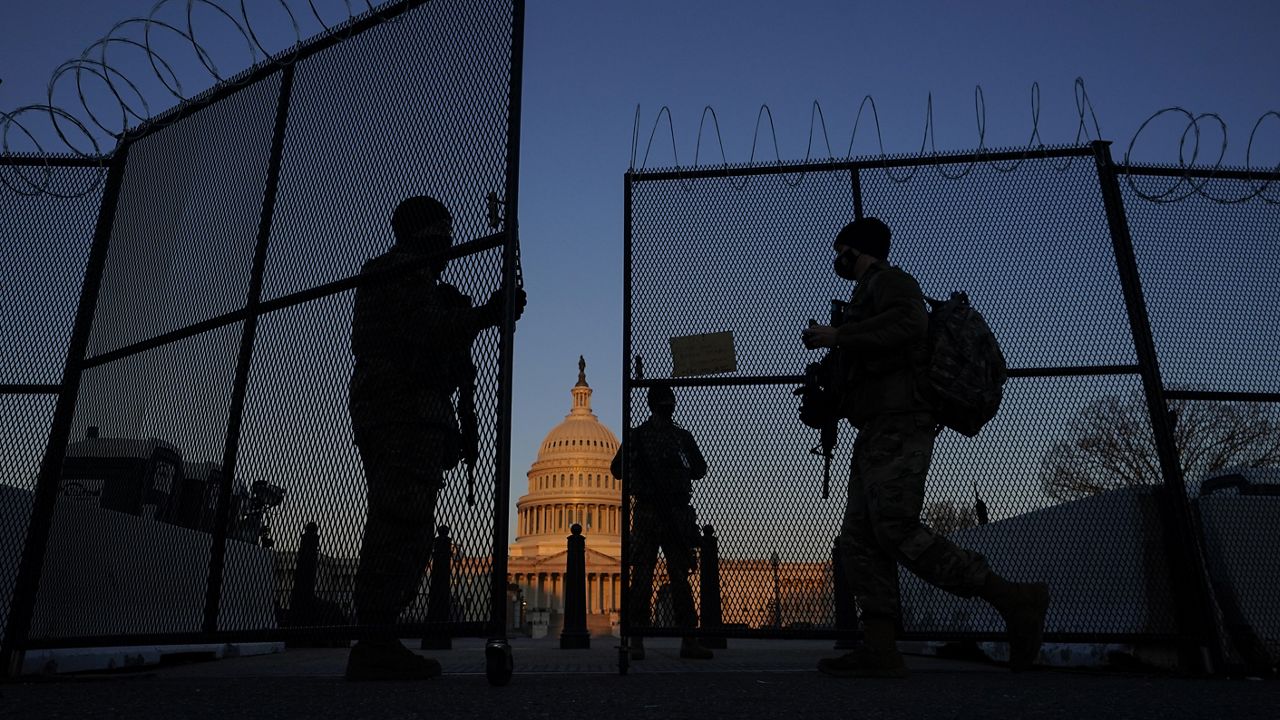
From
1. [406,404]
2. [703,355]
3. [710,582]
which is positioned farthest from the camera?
[710,582]

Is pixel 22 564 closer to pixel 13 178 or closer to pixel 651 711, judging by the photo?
pixel 13 178

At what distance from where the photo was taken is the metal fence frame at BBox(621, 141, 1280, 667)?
3.95 meters

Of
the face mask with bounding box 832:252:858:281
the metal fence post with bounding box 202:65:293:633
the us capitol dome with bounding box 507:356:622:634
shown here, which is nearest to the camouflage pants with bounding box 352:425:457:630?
the metal fence post with bounding box 202:65:293:633

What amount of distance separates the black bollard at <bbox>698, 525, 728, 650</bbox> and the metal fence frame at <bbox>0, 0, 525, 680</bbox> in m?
1.51

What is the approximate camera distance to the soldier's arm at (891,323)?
3602 millimetres

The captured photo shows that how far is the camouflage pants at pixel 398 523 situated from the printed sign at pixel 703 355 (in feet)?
4.49

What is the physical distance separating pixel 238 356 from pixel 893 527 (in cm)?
291

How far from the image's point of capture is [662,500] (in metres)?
4.70

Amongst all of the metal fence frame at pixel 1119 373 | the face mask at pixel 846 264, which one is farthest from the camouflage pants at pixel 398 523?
the face mask at pixel 846 264

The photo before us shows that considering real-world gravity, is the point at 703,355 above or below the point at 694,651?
above

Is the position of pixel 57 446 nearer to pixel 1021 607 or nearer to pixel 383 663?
pixel 383 663

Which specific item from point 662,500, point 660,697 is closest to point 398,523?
point 660,697

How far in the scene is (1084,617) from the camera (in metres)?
4.25

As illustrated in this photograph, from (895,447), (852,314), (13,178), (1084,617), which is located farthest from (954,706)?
(13,178)
